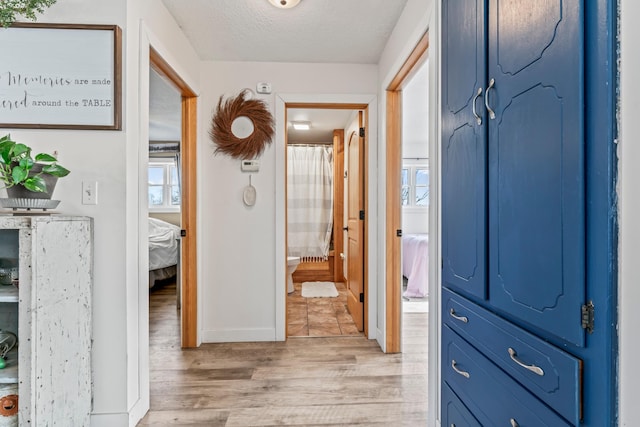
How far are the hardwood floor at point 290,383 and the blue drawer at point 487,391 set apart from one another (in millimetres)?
672

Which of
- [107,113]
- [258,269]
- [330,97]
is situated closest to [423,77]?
[330,97]

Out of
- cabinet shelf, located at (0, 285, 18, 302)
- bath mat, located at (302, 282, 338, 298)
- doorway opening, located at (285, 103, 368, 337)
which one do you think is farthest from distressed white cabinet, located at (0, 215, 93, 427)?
bath mat, located at (302, 282, 338, 298)

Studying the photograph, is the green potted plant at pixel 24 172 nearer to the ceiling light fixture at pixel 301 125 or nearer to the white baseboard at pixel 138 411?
the white baseboard at pixel 138 411

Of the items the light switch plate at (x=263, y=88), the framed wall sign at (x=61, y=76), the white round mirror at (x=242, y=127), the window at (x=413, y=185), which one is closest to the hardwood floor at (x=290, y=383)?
the framed wall sign at (x=61, y=76)

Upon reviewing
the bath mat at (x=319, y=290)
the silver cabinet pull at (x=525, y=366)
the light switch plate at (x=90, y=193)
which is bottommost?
the bath mat at (x=319, y=290)

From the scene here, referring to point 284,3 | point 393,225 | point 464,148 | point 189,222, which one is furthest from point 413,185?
point 464,148

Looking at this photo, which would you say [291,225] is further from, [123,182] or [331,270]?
[123,182]

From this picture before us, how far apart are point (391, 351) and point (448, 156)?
1.82 m

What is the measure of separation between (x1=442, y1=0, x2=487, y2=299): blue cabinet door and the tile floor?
6.24 feet

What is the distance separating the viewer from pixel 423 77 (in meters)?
3.19

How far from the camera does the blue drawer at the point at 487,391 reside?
2.82 feet

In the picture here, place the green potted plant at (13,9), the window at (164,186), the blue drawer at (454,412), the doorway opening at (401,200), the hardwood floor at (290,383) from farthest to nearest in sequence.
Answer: the window at (164,186), the doorway opening at (401,200), the hardwood floor at (290,383), the green potted plant at (13,9), the blue drawer at (454,412)

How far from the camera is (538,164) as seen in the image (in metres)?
0.82

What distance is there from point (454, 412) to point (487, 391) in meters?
0.33
